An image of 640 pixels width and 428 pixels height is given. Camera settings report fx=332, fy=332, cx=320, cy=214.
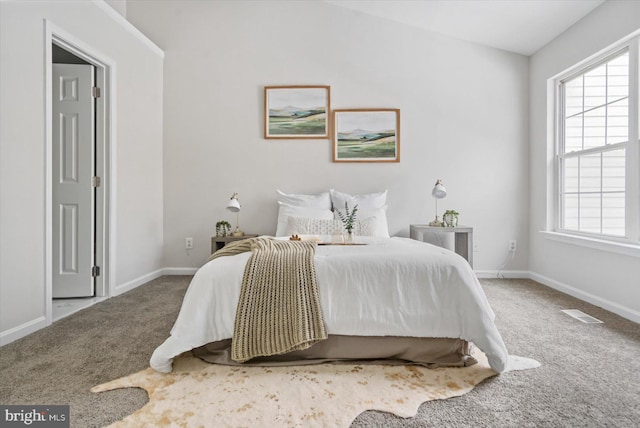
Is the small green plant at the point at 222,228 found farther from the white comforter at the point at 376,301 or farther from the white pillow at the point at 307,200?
the white comforter at the point at 376,301

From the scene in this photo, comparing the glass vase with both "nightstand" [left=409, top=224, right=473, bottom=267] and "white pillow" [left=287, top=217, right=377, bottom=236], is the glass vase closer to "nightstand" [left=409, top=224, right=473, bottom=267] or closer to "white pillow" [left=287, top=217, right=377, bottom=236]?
"white pillow" [left=287, top=217, right=377, bottom=236]

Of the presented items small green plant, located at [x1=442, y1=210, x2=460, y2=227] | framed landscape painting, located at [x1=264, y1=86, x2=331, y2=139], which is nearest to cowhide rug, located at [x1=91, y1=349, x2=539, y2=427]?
small green plant, located at [x1=442, y1=210, x2=460, y2=227]

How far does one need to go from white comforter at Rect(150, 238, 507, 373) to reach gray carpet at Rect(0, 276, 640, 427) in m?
0.27

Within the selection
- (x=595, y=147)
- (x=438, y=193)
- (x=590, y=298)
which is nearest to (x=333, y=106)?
(x=438, y=193)

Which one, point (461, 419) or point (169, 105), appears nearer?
point (461, 419)

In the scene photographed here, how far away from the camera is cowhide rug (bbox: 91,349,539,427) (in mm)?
1325

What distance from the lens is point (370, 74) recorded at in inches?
153

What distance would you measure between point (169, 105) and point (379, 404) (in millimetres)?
3875

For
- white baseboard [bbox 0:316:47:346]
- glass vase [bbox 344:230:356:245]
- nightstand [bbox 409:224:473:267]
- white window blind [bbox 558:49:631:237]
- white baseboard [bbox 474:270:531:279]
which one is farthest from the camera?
white baseboard [bbox 474:270:531:279]

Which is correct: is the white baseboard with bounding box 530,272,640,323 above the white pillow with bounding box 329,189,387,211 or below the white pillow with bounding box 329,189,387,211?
below

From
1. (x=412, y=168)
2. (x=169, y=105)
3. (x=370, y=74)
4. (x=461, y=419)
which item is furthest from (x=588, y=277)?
(x=169, y=105)

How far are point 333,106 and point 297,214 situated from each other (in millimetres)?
1427

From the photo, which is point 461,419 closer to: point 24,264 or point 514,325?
point 514,325

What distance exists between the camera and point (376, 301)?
1.76m
